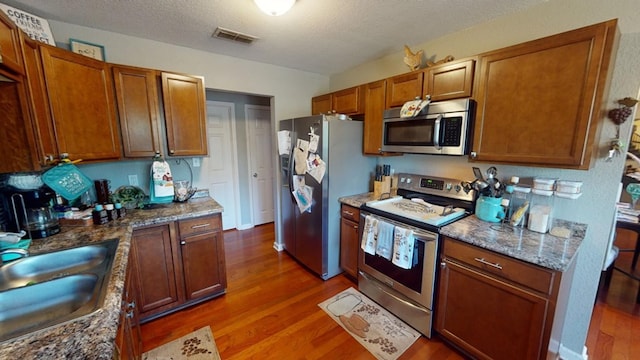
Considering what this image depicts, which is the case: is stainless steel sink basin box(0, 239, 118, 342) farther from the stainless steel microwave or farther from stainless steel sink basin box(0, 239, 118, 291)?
the stainless steel microwave

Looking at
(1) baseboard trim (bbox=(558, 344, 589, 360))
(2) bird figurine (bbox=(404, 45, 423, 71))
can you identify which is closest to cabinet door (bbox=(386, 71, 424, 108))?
(2) bird figurine (bbox=(404, 45, 423, 71))

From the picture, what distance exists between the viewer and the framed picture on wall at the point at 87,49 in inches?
75.6

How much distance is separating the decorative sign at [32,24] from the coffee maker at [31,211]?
108cm

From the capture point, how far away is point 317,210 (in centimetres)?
254

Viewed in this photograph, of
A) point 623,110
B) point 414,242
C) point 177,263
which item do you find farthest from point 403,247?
point 177,263

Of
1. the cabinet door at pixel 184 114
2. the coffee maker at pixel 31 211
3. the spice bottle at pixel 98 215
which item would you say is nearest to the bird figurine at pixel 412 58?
the cabinet door at pixel 184 114

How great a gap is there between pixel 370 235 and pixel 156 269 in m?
1.81

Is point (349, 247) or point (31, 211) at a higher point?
point (31, 211)

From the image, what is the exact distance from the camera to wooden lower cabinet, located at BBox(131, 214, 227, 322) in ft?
6.22

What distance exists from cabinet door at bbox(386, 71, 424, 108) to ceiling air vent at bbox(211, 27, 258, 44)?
4.42 feet

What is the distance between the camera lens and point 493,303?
1.47 m

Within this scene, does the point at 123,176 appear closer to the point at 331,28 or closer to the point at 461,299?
the point at 331,28

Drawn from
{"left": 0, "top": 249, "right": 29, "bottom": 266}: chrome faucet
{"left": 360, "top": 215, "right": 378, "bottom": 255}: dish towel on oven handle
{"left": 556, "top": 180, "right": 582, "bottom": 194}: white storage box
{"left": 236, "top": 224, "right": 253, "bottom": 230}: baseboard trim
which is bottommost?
{"left": 236, "top": 224, "right": 253, "bottom": 230}: baseboard trim

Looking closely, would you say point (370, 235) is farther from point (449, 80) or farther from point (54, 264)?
point (54, 264)
